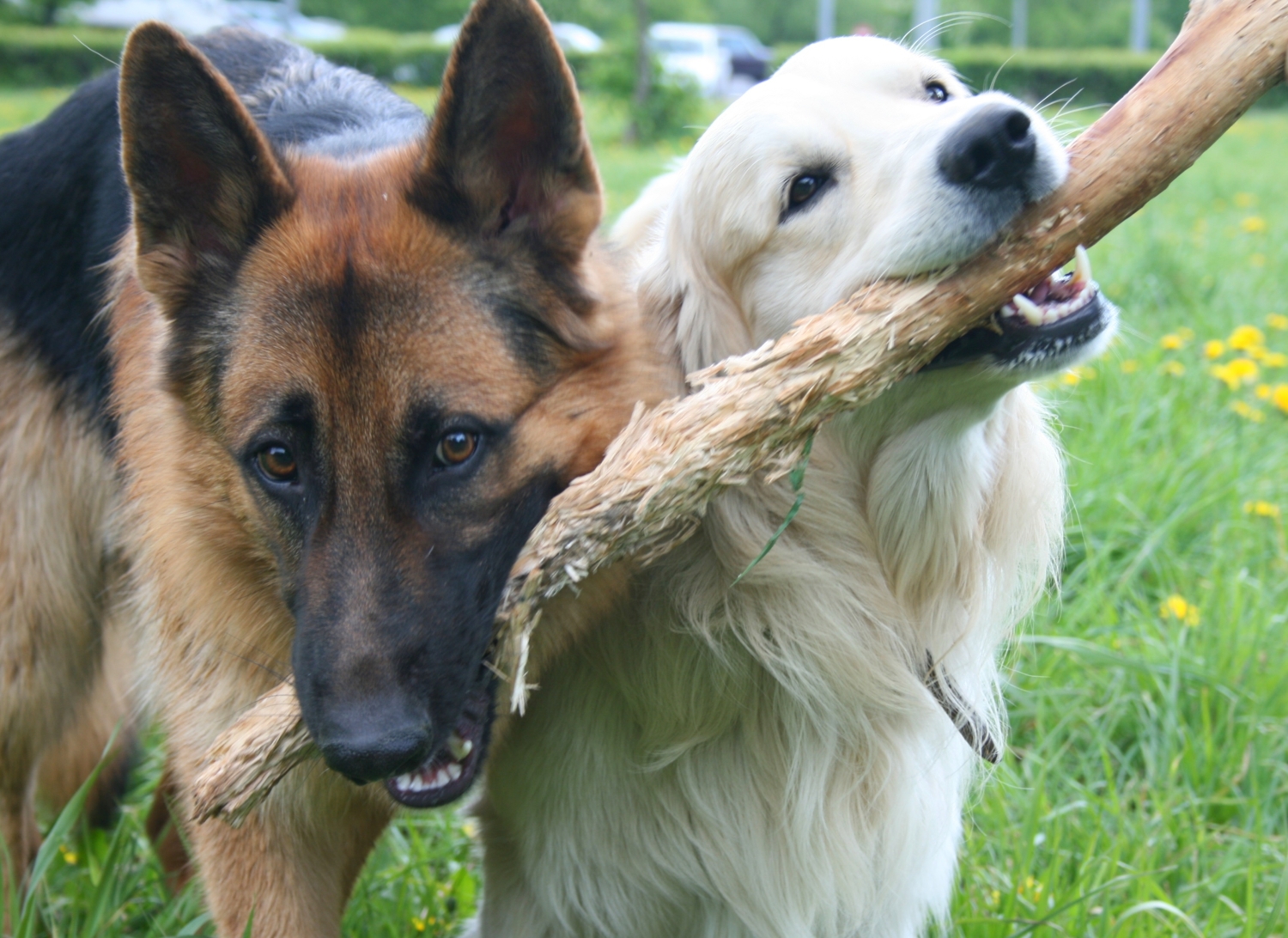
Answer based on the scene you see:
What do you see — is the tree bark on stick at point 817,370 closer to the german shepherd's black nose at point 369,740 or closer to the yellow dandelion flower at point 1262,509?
the german shepherd's black nose at point 369,740

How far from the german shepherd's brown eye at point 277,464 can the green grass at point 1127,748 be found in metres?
1.28

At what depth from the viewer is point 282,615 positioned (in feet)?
9.32

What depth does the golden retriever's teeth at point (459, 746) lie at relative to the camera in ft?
8.16

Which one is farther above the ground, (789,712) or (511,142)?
(511,142)

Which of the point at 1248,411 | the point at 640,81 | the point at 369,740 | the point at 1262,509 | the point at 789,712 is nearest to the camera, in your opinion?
the point at 369,740

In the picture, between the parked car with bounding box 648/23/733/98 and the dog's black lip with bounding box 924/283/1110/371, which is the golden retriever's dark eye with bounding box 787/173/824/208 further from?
the parked car with bounding box 648/23/733/98

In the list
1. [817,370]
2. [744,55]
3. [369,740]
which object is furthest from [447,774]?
[744,55]

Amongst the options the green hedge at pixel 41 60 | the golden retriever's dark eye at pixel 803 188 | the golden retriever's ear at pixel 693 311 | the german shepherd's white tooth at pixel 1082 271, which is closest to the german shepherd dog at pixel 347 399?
the golden retriever's ear at pixel 693 311

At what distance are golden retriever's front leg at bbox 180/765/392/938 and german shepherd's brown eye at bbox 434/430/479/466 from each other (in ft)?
2.80

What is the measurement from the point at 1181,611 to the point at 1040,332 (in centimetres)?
204

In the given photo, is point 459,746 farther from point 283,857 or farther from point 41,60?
point 41,60

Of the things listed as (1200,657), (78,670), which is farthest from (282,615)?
(1200,657)

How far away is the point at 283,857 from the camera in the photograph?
2.86 m

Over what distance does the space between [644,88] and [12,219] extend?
19.7 metres
